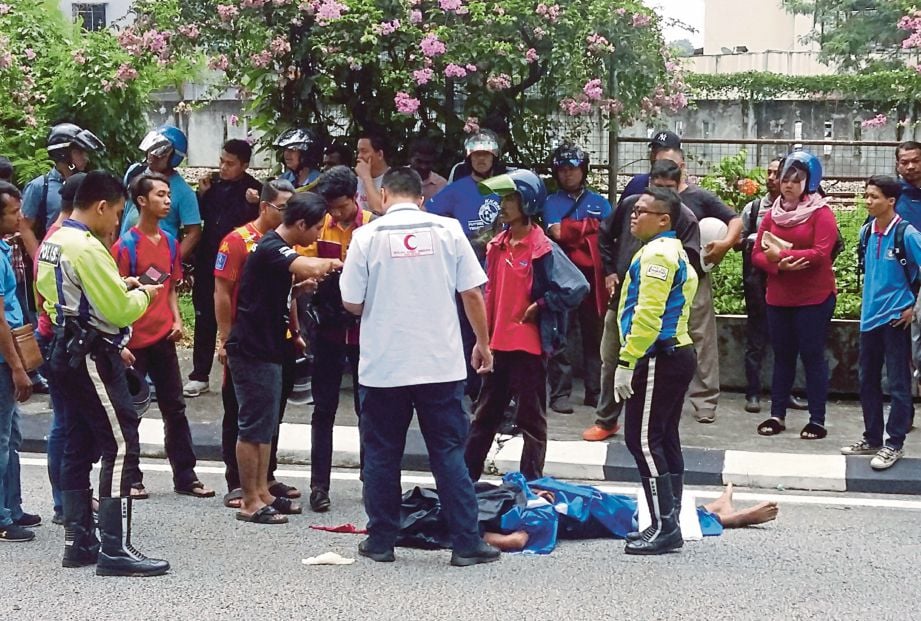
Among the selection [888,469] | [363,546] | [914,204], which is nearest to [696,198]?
[914,204]

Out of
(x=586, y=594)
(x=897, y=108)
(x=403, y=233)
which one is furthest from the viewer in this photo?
(x=897, y=108)

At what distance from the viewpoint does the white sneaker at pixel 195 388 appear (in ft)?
31.5

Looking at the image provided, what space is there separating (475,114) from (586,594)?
484cm

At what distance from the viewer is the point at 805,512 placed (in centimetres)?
714

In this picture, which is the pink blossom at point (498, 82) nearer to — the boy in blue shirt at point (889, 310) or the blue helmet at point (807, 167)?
the blue helmet at point (807, 167)

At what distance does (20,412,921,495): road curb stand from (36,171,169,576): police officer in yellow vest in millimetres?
2315

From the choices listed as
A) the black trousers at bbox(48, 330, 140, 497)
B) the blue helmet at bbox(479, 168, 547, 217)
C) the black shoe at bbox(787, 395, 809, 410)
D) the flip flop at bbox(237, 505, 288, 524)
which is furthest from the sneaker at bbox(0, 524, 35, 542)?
the black shoe at bbox(787, 395, 809, 410)

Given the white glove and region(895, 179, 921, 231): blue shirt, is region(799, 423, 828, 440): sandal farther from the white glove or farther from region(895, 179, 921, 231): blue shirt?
the white glove

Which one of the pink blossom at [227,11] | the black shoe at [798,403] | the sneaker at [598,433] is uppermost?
the pink blossom at [227,11]

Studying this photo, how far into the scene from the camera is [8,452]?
6.55 metres

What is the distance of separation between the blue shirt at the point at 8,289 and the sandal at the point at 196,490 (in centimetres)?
138

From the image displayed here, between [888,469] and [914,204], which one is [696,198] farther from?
[888,469]

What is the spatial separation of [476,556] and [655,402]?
1.12 m

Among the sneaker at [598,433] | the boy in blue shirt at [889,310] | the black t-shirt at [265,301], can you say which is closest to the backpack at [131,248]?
the black t-shirt at [265,301]
